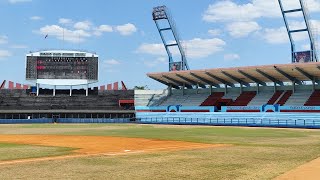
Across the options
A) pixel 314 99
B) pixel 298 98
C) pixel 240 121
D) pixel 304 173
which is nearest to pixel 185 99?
pixel 240 121

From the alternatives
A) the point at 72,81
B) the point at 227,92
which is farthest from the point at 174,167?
the point at 72,81

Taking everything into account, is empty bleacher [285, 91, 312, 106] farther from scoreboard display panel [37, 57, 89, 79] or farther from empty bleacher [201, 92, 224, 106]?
scoreboard display panel [37, 57, 89, 79]

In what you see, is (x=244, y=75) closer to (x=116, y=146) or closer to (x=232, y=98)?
(x=232, y=98)

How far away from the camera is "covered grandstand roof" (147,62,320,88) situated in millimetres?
66188

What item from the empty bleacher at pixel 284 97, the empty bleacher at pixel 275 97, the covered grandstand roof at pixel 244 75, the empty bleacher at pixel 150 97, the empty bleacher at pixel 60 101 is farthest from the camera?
the empty bleacher at pixel 150 97

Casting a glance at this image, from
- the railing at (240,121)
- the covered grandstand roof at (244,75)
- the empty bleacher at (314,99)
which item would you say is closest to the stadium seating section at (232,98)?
the empty bleacher at (314,99)

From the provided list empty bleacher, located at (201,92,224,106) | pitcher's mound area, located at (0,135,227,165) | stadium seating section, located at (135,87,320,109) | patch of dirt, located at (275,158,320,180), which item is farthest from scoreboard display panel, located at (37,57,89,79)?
patch of dirt, located at (275,158,320,180)

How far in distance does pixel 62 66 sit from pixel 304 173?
82.4m

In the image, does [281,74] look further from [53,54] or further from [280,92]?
[53,54]

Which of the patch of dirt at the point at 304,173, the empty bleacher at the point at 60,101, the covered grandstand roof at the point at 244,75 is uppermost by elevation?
the covered grandstand roof at the point at 244,75

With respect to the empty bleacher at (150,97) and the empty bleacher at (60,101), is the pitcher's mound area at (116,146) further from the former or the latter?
the empty bleacher at (150,97)

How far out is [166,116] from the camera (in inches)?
3241

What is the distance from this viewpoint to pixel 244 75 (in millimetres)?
74562

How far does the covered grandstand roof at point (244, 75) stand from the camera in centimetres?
6619
